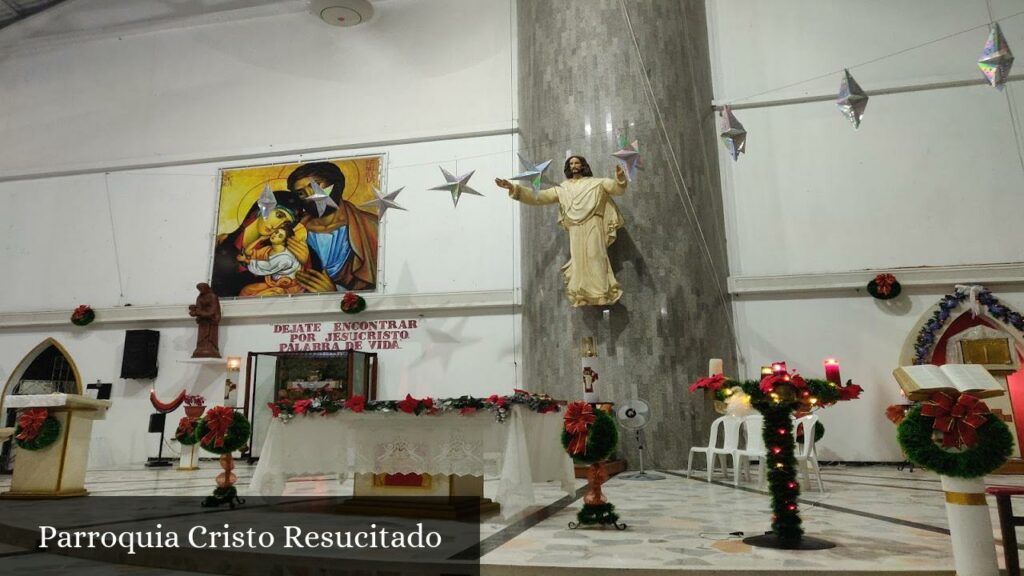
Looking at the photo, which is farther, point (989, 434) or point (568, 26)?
point (568, 26)

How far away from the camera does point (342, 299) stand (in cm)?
1096

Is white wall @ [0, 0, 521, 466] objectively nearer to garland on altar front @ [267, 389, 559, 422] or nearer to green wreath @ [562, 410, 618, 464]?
garland on altar front @ [267, 389, 559, 422]

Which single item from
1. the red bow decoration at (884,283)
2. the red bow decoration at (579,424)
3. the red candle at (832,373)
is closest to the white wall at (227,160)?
the red candle at (832,373)

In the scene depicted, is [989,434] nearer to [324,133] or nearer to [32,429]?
[32,429]

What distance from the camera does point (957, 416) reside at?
109 inches

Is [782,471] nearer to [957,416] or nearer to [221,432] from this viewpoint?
[957,416]

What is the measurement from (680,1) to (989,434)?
8.80 meters

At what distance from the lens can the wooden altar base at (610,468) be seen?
750cm

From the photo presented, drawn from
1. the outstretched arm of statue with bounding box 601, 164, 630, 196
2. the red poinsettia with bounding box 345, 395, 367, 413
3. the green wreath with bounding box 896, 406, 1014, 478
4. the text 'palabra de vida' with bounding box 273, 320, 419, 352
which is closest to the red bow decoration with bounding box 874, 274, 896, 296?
the outstretched arm of statue with bounding box 601, 164, 630, 196

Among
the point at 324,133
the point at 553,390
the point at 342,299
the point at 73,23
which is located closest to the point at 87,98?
the point at 73,23

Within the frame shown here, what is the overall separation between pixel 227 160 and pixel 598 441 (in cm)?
1036

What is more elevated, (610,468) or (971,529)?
(971,529)

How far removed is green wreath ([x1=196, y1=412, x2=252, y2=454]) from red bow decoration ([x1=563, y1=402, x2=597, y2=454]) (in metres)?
2.63

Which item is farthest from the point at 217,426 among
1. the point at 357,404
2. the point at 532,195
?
the point at 532,195
